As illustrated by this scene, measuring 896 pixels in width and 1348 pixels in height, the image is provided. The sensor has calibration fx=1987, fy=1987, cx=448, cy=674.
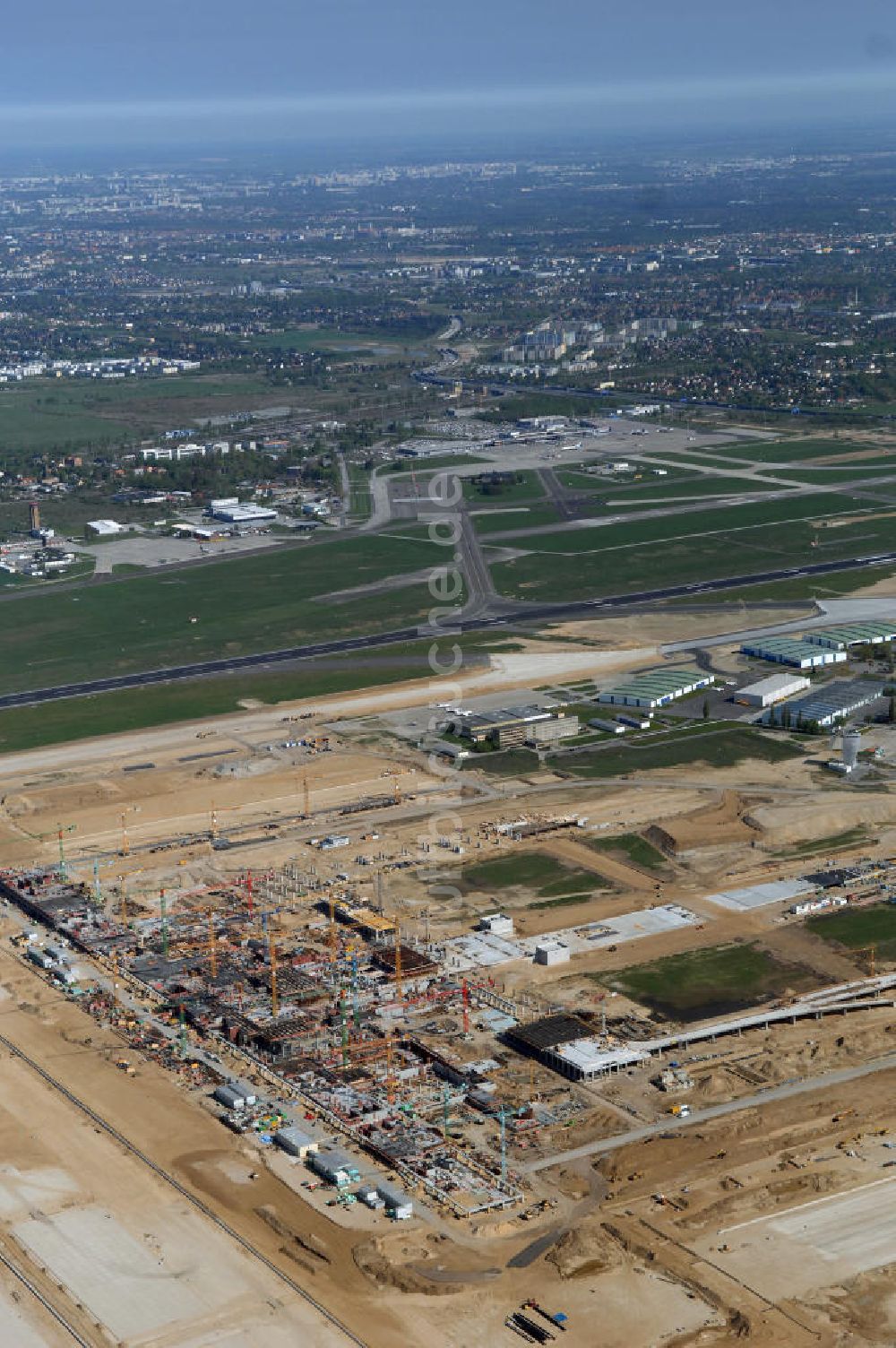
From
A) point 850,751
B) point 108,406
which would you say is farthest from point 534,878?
point 108,406

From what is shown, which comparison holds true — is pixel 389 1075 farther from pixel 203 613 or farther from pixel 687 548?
pixel 687 548

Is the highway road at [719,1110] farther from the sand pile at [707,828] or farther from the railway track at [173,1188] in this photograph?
the sand pile at [707,828]

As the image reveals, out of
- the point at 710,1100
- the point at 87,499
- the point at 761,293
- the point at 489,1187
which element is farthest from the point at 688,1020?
the point at 761,293

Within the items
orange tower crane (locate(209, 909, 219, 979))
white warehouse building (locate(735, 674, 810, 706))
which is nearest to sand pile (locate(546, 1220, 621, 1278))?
orange tower crane (locate(209, 909, 219, 979))

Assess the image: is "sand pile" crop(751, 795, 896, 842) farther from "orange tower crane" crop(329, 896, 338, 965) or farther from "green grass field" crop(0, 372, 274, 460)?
"green grass field" crop(0, 372, 274, 460)

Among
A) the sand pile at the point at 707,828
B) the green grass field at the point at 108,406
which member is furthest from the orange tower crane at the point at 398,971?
the green grass field at the point at 108,406

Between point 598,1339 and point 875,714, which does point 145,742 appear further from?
point 598,1339
